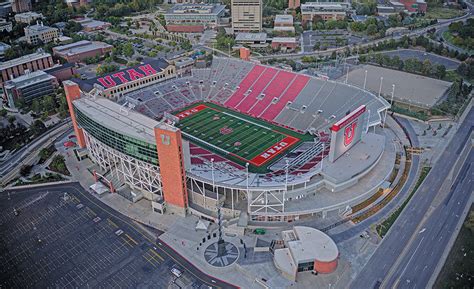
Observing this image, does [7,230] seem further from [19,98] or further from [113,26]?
[113,26]

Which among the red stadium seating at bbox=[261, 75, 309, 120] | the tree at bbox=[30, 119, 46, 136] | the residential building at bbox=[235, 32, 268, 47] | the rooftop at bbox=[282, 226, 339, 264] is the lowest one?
the rooftop at bbox=[282, 226, 339, 264]

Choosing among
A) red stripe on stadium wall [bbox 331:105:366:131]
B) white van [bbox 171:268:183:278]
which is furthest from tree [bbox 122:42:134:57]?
white van [bbox 171:268:183:278]

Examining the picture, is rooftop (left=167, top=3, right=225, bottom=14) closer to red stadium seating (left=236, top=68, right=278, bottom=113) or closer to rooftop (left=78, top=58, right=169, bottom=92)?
rooftop (left=78, top=58, right=169, bottom=92)

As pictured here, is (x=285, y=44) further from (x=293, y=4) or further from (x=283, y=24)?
(x=293, y=4)

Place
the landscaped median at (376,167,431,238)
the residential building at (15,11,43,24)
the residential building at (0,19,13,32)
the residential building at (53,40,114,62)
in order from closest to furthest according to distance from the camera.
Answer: the landscaped median at (376,167,431,238)
the residential building at (53,40,114,62)
the residential building at (0,19,13,32)
the residential building at (15,11,43,24)

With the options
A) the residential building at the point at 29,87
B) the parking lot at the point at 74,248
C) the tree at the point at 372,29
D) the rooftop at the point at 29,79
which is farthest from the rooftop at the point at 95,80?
the tree at the point at 372,29
